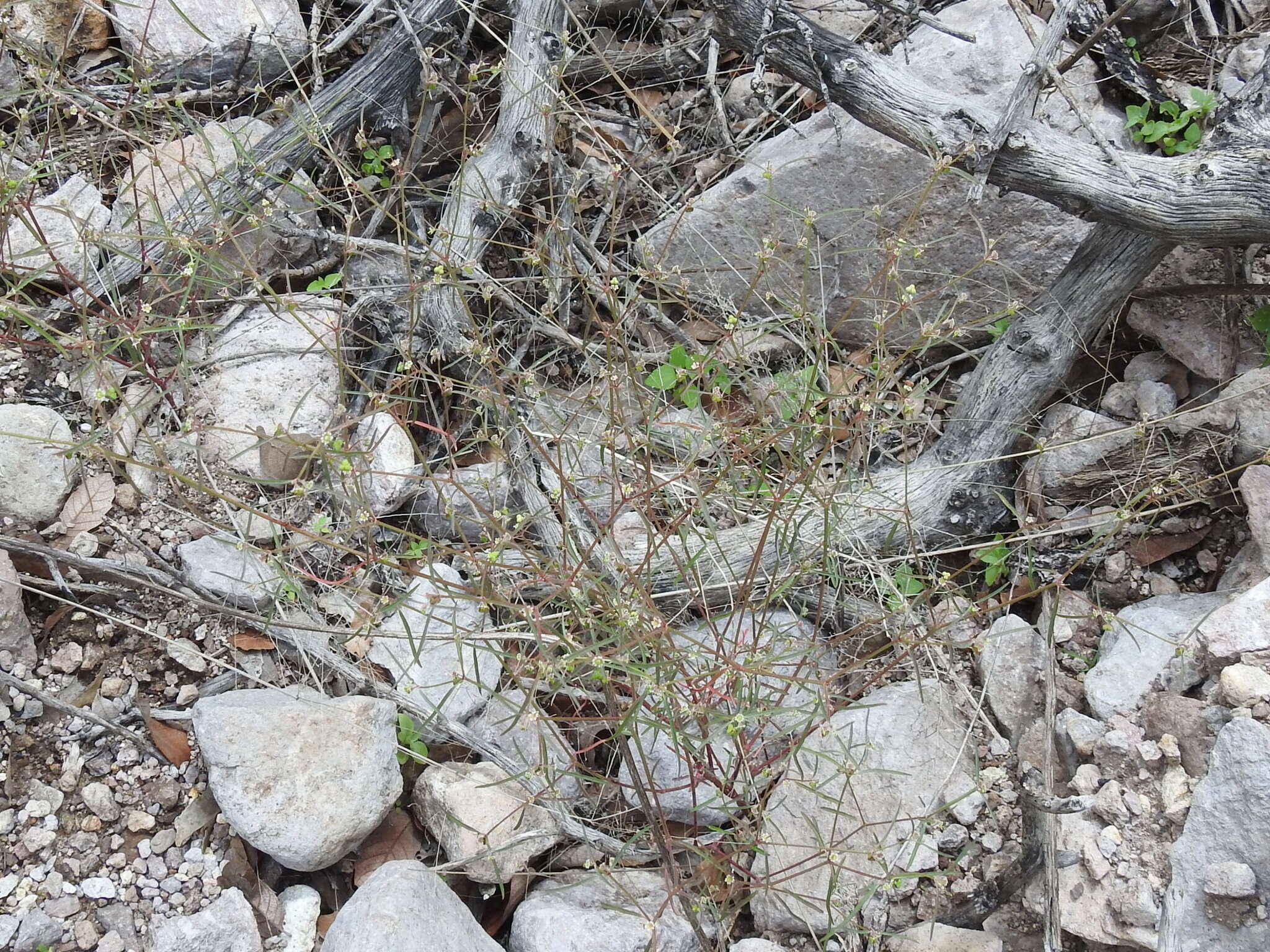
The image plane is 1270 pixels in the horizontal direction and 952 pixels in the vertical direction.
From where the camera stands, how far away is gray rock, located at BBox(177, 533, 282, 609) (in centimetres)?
231

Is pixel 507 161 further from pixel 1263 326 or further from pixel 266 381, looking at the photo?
pixel 1263 326

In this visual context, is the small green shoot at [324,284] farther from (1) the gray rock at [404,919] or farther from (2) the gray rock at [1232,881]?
→ (2) the gray rock at [1232,881]

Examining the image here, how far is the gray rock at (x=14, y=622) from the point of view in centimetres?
218

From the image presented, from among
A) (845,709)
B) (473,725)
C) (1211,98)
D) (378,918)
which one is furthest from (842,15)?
(378,918)

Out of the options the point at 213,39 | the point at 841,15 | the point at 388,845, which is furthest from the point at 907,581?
the point at 213,39

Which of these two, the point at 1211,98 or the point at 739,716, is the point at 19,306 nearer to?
the point at 739,716

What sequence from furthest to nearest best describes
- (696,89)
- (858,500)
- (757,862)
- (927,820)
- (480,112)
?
(696,89) → (480,112) → (858,500) → (757,862) → (927,820)

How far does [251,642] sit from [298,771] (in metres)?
0.41

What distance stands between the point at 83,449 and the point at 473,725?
1108 mm

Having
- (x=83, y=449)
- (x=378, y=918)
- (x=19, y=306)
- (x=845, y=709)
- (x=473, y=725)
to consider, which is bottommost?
(x=845, y=709)

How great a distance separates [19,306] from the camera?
2.42 m

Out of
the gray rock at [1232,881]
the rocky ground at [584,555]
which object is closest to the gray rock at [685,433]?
the rocky ground at [584,555]

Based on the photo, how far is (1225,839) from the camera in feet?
5.77

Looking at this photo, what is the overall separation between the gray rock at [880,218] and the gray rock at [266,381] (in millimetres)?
909
